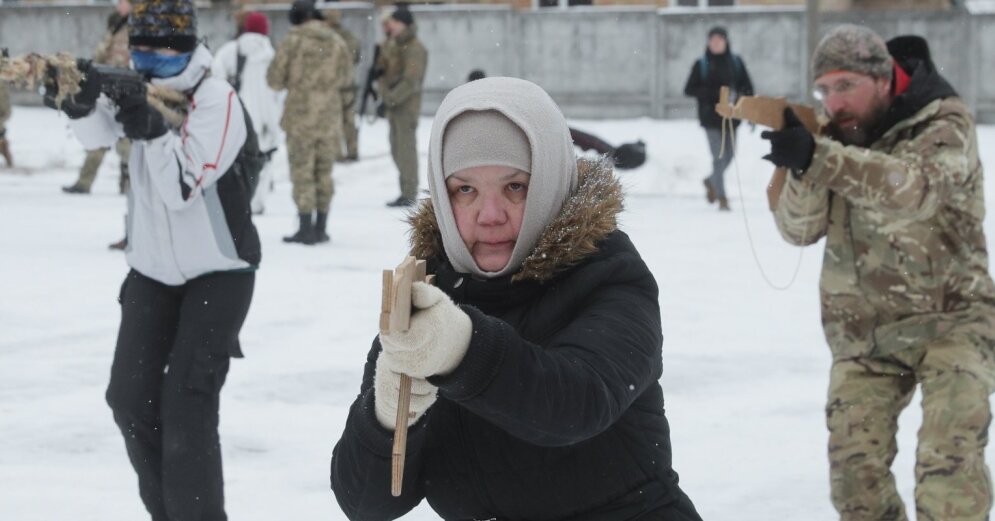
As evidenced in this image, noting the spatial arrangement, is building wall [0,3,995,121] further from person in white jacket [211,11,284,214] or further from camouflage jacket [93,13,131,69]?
camouflage jacket [93,13,131,69]

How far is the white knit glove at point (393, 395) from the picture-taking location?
1.86 meters

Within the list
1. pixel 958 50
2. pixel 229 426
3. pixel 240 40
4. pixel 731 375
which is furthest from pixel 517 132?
pixel 958 50

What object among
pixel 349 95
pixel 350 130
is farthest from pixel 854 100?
pixel 350 130

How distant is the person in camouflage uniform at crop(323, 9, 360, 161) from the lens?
14.1 metres

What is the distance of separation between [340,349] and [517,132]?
5.38 meters

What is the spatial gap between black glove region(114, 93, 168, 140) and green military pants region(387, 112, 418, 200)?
9.36 meters

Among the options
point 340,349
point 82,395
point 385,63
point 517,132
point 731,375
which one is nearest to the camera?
point 517,132

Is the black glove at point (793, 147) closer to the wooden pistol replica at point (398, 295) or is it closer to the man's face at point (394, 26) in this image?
the wooden pistol replica at point (398, 295)

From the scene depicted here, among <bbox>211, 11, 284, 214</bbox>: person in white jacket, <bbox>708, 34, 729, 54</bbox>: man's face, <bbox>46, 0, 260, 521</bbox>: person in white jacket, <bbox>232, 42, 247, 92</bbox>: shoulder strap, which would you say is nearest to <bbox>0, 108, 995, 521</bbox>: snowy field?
<bbox>46, 0, 260, 521</bbox>: person in white jacket

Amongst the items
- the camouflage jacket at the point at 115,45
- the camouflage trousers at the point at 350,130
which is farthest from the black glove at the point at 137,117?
the camouflage trousers at the point at 350,130

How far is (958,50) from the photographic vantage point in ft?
65.7

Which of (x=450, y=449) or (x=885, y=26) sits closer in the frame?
(x=450, y=449)

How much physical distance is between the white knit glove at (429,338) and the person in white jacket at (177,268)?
2325 millimetres

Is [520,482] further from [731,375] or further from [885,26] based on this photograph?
[885,26]
